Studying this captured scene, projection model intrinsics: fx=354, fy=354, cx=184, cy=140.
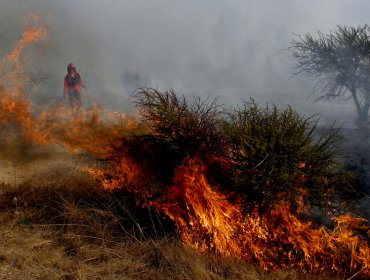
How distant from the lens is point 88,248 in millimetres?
5469

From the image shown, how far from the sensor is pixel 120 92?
1053 inches

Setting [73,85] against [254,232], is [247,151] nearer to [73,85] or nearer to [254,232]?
[254,232]

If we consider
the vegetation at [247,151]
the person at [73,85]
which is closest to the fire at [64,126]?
the person at [73,85]

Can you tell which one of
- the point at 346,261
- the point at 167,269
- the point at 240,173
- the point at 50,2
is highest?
the point at 50,2

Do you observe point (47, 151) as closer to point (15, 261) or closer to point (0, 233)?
point (0, 233)

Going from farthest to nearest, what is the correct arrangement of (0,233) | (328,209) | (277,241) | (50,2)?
(50,2)
(328,209)
(277,241)
(0,233)

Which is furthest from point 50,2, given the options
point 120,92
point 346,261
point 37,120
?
point 346,261

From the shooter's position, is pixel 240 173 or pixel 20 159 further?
pixel 20 159

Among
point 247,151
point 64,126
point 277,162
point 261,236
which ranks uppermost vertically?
point 64,126

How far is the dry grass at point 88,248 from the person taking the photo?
15.7 ft

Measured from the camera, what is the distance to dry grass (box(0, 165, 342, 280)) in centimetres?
479

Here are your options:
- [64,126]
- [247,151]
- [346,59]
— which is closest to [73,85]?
[64,126]

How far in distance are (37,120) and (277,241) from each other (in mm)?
10411

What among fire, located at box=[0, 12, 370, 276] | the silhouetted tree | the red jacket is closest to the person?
the red jacket
